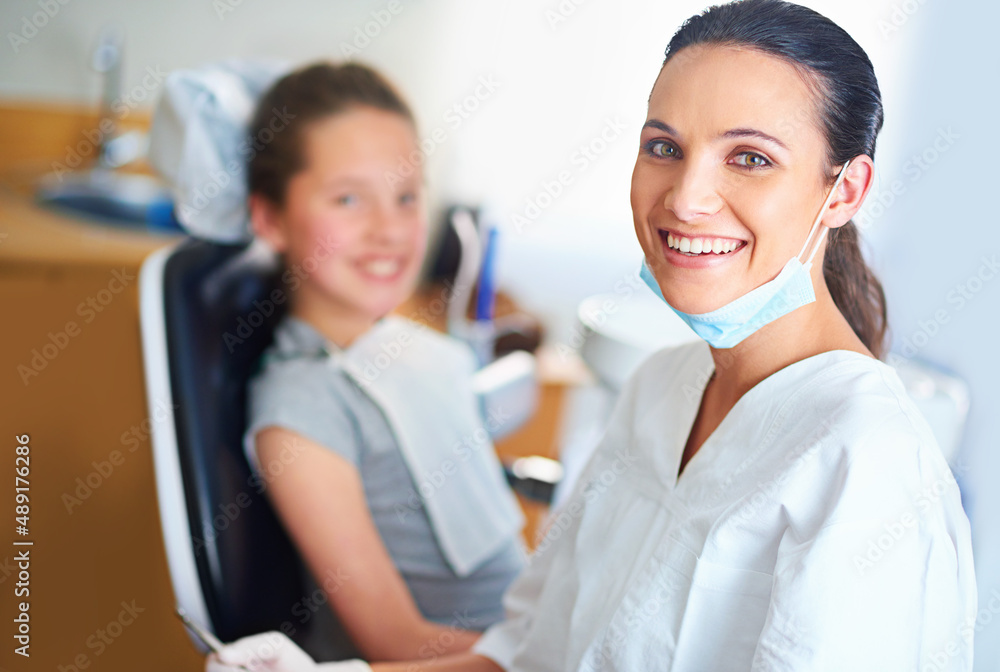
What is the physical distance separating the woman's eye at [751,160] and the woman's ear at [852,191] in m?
0.08

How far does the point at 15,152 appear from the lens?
2.47m

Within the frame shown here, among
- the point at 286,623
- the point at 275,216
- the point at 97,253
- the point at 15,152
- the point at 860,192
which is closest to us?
the point at 860,192

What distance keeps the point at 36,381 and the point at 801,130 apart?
1240mm

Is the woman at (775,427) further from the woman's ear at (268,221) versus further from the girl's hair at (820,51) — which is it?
the woman's ear at (268,221)

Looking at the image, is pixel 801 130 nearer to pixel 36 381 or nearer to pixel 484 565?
pixel 484 565

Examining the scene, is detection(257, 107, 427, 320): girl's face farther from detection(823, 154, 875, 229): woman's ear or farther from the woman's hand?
detection(823, 154, 875, 229): woman's ear

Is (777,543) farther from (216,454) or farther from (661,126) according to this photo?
(216,454)

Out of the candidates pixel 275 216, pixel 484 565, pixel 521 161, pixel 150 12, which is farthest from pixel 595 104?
pixel 484 565

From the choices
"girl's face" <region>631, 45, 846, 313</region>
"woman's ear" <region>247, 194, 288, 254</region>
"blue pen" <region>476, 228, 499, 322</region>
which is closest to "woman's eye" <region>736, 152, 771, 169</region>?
"girl's face" <region>631, 45, 846, 313</region>

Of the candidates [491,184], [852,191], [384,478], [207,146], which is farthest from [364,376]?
[491,184]

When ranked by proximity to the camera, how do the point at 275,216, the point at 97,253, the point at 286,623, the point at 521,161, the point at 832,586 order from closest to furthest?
the point at 832,586 → the point at 286,623 → the point at 275,216 → the point at 97,253 → the point at 521,161

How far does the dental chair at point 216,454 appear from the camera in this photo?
1033mm

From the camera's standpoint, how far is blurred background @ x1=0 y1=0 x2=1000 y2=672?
4.43ft

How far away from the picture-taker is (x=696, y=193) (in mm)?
737
